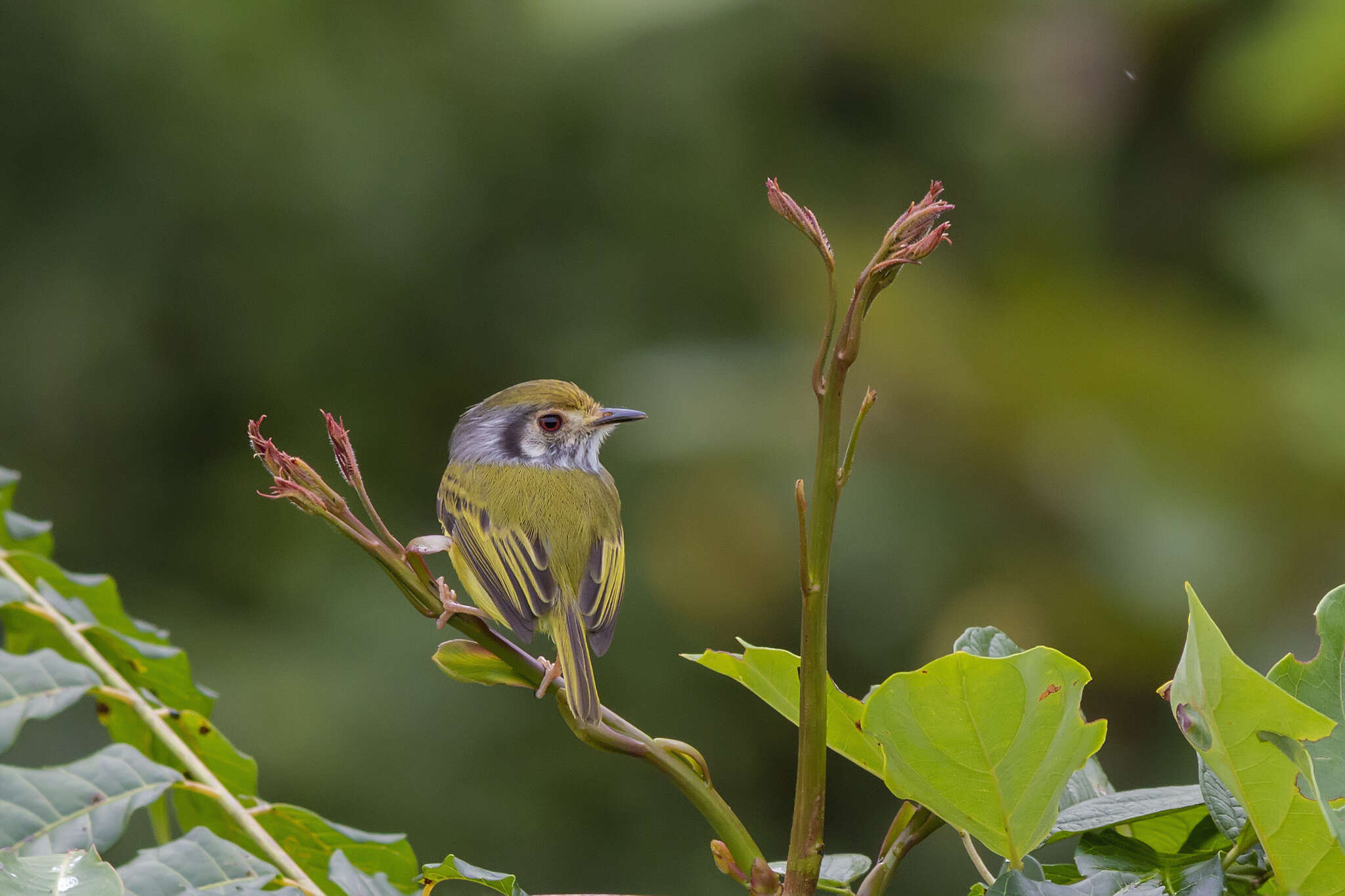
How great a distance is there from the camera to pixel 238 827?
1407 mm

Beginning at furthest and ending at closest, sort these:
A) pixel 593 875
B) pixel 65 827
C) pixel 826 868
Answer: pixel 593 875 < pixel 65 827 < pixel 826 868

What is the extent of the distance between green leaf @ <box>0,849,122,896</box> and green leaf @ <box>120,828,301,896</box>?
103 millimetres

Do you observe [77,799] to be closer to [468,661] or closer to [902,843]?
[468,661]

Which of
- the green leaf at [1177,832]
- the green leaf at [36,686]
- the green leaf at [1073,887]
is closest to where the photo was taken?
the green leaf at [1073,887]

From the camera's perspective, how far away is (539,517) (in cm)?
201

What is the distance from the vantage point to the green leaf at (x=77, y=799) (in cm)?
126

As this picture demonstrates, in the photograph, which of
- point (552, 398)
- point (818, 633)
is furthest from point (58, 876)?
point (552, 398)

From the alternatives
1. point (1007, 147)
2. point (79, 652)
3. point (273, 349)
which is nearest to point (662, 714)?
point (273, 349)

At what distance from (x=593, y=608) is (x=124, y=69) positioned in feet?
15.7

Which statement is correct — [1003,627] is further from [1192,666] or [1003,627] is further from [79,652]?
[1192,666]

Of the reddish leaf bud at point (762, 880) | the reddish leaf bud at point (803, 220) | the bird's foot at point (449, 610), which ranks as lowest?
the reddish leaf bud at point (762, 880)

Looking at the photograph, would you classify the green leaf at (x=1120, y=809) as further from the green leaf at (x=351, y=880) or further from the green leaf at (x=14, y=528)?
the green leaf at (x=14, y=528)

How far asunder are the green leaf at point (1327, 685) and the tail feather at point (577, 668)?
51 cm

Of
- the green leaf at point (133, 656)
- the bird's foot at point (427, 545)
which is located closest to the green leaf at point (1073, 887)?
the bird's foot at point (427, 545)
